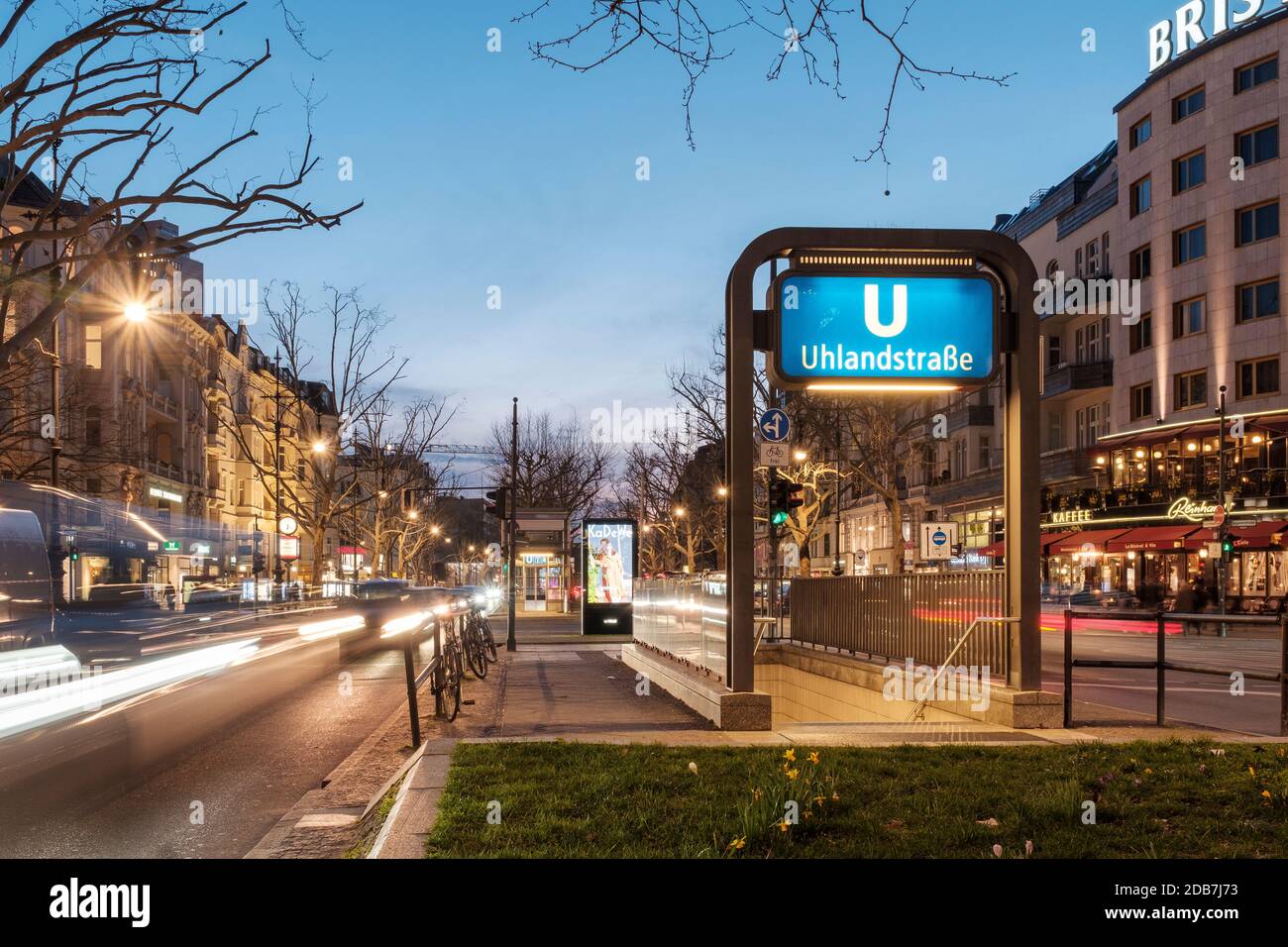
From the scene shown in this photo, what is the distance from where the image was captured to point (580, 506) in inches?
3775

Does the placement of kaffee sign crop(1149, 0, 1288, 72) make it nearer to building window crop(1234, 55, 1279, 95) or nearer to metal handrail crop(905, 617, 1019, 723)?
building window crop(1234, 55, 1279, 95)

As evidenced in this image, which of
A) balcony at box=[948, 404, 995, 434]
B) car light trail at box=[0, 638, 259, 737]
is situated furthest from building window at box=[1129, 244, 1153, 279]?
car light trail at box=[0, 638, 259, 737]

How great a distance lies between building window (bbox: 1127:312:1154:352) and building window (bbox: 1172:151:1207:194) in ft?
17.0

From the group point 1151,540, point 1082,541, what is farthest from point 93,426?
point 1151,540

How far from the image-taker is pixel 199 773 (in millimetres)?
10562

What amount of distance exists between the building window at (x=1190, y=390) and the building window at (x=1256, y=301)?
2.66m

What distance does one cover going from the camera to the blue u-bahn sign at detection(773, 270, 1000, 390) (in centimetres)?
1145

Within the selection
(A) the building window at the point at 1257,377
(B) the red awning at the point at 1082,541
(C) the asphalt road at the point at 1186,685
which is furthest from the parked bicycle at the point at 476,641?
(B) the red awning at the point at 1082,541

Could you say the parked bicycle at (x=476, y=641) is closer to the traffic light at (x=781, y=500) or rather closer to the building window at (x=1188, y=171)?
the traffic light at (x=781, y=500)

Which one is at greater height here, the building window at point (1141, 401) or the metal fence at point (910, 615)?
the building window at point (1141, 401)

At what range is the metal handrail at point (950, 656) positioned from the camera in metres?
11.9

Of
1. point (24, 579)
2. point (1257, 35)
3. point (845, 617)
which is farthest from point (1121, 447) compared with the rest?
point (24, 579)

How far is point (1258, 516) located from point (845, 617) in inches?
1207
